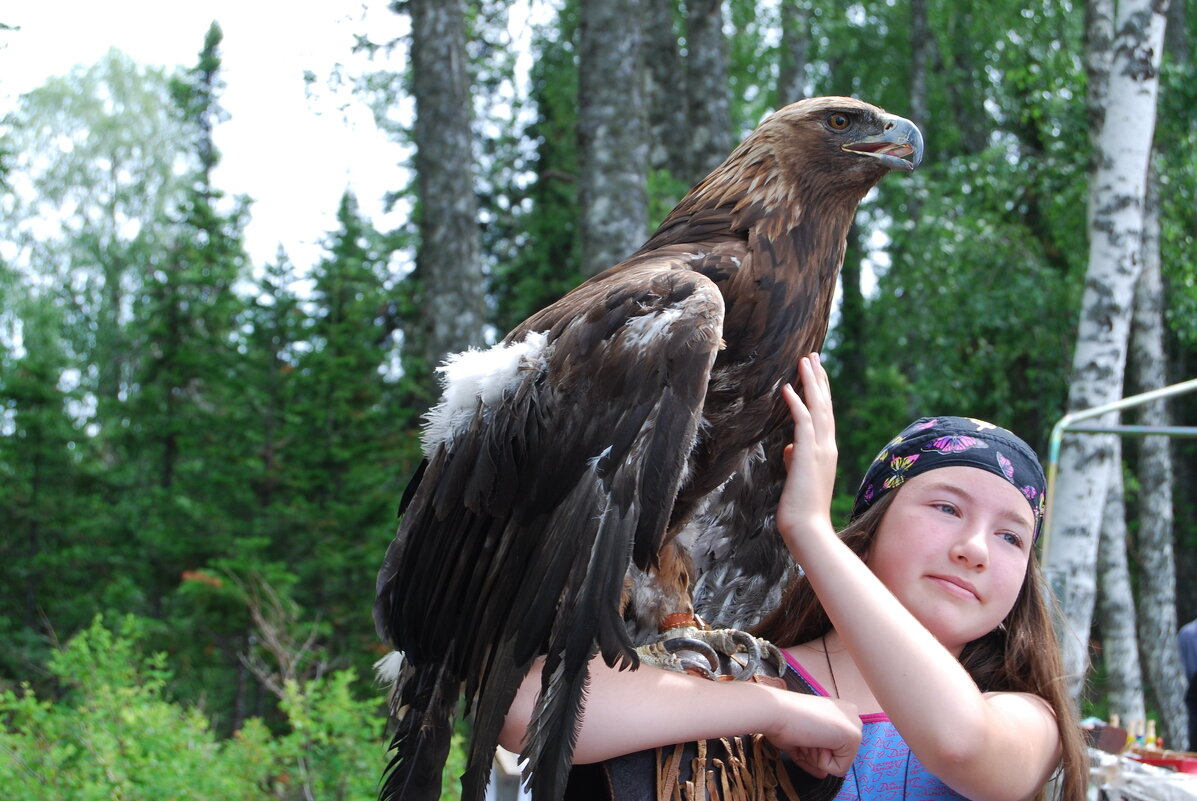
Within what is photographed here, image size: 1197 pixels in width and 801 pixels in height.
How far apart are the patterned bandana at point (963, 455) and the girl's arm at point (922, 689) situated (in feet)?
0.94

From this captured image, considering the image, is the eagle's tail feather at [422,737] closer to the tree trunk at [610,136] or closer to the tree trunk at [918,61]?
the tree trunk at [610,136]

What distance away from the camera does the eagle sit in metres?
2.02

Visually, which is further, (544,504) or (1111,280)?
(1111,280)

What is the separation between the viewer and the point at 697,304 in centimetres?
218

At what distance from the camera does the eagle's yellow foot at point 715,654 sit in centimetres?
213

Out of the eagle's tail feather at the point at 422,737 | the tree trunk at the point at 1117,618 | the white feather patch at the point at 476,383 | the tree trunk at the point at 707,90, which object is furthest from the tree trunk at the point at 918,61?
the eagle's tail feather at the point at 422,737

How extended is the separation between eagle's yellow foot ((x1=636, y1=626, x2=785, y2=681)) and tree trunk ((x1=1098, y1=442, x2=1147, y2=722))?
25.0 feet

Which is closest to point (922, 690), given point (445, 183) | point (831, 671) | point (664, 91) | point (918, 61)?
point (831, 671)

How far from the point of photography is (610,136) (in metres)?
6.71

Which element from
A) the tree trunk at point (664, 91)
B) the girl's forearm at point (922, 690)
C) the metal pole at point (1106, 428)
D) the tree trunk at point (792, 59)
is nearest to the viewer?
the girl's forearm at point (922, 690)

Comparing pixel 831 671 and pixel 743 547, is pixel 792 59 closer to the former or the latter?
pixel 743 547

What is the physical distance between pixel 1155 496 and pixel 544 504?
10.7m

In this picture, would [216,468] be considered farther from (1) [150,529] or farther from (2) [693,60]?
(2) [693,60]

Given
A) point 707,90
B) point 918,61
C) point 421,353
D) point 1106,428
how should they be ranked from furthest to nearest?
point 918,61, point 421,353, point 707,90, point 1106,428
